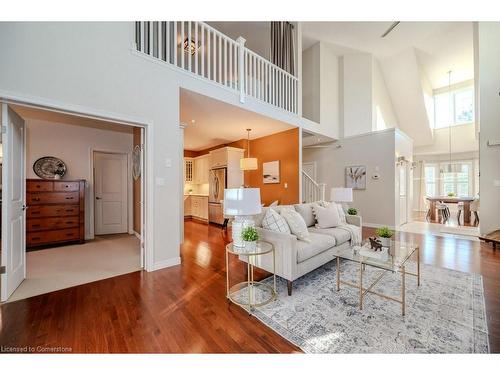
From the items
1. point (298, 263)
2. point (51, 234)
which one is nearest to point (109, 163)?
point (51, 234)

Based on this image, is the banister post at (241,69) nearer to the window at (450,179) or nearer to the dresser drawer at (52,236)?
the dresser drawer at (52,236)

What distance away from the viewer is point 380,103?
23.6 feet

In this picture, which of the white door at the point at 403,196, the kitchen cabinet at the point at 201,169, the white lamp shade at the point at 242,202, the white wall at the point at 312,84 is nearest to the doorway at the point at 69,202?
the white lamp shade at the point at 242,202

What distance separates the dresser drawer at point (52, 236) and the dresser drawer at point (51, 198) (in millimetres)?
543

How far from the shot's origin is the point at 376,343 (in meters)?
1.49

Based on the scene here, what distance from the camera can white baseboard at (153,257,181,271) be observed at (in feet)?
9.40

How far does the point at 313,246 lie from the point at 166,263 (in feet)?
6.46

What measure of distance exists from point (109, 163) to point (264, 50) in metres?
5.28

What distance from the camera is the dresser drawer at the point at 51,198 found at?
379 cm

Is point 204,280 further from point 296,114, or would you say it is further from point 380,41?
point 380,41

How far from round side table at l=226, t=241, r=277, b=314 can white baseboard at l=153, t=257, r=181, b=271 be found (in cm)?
107

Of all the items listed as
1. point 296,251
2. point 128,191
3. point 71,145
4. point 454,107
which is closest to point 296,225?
point 296,251

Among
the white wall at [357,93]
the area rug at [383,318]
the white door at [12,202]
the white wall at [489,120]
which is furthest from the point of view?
the white wall at [357,93]
